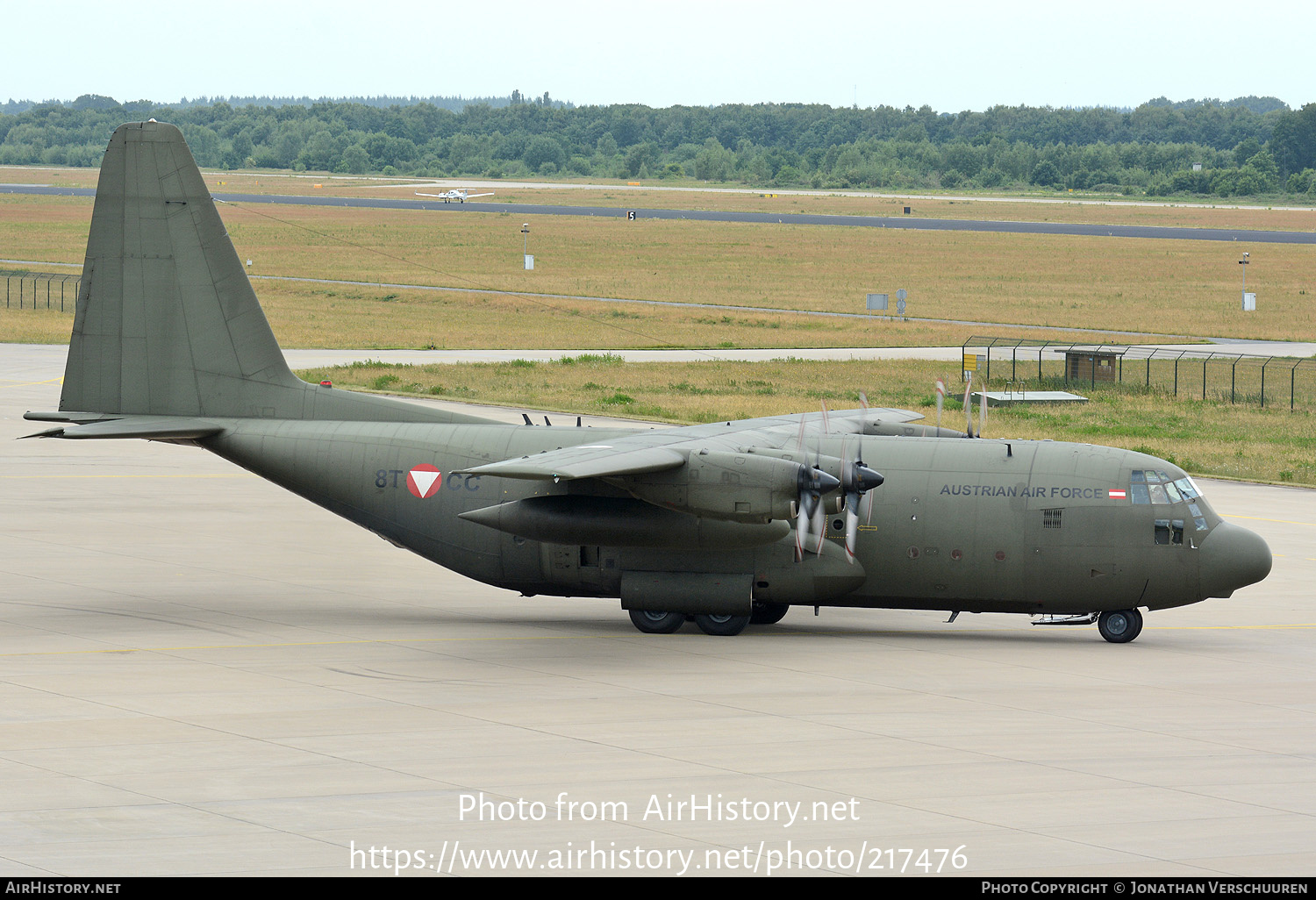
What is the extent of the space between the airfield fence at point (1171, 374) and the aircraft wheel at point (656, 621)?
3980 centimetres

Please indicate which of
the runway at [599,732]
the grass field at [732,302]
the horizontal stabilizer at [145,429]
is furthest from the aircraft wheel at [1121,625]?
the grass field at [732,302]

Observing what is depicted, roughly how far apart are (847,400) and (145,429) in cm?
3711

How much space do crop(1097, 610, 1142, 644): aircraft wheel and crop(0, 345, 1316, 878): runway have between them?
45cm

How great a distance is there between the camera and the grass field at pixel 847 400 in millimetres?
52406

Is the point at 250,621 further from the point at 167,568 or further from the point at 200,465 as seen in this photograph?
the point at 200,465

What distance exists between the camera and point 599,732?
20109mm

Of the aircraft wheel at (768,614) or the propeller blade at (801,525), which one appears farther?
the aircraft wheel at (768,614)

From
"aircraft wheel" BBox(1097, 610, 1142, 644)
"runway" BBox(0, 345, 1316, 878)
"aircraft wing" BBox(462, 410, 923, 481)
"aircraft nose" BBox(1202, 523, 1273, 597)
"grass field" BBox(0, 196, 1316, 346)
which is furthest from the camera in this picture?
"grass field" BBox(0, 196, 1316, 346)

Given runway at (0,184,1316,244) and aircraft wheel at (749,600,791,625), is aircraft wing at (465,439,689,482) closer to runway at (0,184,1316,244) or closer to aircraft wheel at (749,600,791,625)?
aircraft wheel at (749,600,791,625)

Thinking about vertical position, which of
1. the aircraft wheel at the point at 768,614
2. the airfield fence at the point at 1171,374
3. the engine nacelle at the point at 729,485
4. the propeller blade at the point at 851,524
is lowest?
the aircraft wheel at the point at 768,614

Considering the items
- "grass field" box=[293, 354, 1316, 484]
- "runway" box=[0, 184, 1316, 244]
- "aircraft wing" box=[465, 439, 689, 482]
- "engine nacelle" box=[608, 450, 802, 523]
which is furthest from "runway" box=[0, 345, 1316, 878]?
"runway" box=[0, 184, 1316, 244]

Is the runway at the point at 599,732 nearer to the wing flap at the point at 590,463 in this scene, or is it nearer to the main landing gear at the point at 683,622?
the main landing gear at the point at 683,622

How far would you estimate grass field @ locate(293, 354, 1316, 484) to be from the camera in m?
A: 52.4

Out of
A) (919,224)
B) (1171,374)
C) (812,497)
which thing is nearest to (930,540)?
(812,497)
